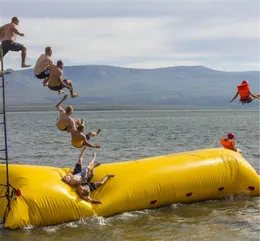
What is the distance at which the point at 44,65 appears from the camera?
12.2 m

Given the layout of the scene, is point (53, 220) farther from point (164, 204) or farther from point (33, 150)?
point (33, 150)

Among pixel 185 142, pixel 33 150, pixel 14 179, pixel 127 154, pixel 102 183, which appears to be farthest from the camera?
pixel 185 142

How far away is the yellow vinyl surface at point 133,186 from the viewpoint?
40.2 ft

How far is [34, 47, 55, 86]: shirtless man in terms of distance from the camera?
40.0 ft

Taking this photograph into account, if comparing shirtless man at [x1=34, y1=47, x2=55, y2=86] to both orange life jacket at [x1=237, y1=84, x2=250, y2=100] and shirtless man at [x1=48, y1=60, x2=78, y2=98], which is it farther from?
orange life jacket at [x1=237, y1=84, x2=250, y2=100]

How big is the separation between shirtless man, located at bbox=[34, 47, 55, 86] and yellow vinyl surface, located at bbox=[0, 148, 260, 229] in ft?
8.50

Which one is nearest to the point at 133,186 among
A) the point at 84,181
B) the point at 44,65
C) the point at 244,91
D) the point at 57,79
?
the point at 84,181

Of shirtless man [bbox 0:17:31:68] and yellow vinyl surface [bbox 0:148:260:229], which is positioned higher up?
shirtless man [bbox 0:17:31:68]

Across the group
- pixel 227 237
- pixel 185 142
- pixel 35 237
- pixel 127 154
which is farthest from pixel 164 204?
pixel 185 142

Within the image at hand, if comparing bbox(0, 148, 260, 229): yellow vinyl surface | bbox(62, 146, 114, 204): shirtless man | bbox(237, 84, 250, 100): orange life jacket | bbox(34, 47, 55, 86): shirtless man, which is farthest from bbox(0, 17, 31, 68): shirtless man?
bbox(237, 84, 250, 100): orange life jacket

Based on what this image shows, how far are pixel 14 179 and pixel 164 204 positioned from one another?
4.47 m

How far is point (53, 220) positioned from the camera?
12422 millimetres

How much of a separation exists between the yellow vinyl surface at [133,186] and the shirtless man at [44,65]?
8.50 feet

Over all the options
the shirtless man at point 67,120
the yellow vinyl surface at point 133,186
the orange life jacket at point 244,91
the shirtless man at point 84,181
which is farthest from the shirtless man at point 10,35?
the orange life jacket at point 244,91
